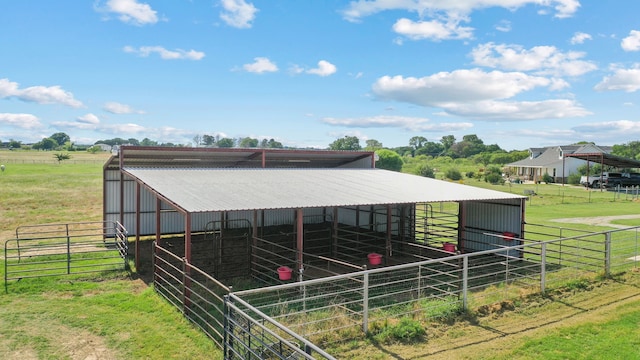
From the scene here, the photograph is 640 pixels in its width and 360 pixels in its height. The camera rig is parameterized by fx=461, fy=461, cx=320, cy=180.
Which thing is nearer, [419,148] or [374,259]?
[374,259]

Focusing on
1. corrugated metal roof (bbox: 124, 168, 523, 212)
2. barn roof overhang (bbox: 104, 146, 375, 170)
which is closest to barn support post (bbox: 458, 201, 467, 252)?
corrugated metal roof (bbox: 124, 168, 523, 212)

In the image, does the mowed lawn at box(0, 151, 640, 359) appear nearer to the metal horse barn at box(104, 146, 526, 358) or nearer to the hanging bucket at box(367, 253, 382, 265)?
the metal horse barn at box(104, 146, 526, 358)

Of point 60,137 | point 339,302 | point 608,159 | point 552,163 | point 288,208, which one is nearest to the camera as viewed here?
point 339,302

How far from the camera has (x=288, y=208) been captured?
10.7m

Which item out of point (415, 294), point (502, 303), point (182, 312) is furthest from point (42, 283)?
point (502, 303)

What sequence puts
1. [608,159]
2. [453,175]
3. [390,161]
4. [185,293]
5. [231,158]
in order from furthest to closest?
[390,161] < [453,175] < [608,159] < [231,158] < [185,293]

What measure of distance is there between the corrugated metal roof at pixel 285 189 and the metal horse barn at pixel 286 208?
34 mm

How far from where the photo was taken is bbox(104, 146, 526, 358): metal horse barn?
1179 cm

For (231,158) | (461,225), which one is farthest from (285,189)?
(461,225)

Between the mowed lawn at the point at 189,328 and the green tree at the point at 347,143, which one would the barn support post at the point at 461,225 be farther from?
the green tree at the point at 347,143

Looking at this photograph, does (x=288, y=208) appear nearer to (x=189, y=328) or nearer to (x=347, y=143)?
(x=189, y=328)

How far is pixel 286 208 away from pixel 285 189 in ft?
8.84

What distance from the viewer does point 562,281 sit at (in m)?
11.0

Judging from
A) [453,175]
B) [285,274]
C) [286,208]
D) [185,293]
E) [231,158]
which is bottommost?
[285,274]
